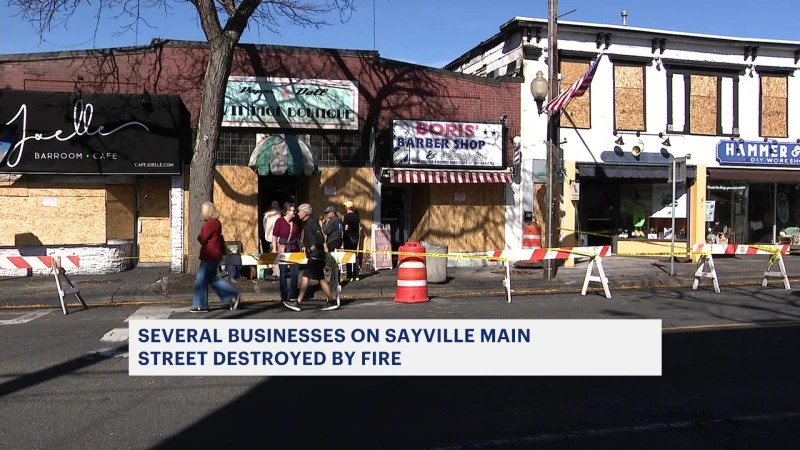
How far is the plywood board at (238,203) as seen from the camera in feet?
52.9

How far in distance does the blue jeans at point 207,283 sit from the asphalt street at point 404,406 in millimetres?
1946

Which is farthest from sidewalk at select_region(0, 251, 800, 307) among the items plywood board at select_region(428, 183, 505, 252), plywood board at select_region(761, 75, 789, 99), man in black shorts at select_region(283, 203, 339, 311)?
plywood board at select_region(761, 75, 789, 99)

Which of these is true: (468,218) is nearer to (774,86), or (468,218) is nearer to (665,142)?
(665,142)

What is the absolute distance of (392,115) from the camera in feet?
56.1

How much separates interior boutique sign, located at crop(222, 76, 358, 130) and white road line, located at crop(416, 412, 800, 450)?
12468 mm

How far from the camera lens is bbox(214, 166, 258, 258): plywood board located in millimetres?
16125

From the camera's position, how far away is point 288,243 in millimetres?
11766

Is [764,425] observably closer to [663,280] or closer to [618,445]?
[618,445]

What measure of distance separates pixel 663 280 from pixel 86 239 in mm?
12937

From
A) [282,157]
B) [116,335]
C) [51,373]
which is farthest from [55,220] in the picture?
[51,373]

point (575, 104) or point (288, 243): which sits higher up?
point (575, 104)

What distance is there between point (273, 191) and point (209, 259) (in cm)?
740

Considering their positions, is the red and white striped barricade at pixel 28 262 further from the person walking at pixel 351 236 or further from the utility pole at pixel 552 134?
the utility pole at pixel 552 134

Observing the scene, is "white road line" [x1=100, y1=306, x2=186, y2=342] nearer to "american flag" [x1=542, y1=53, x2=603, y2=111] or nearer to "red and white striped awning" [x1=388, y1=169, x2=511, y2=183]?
"red and white striped awning" [x1=388, y1=169, x2=511, y2=183]
